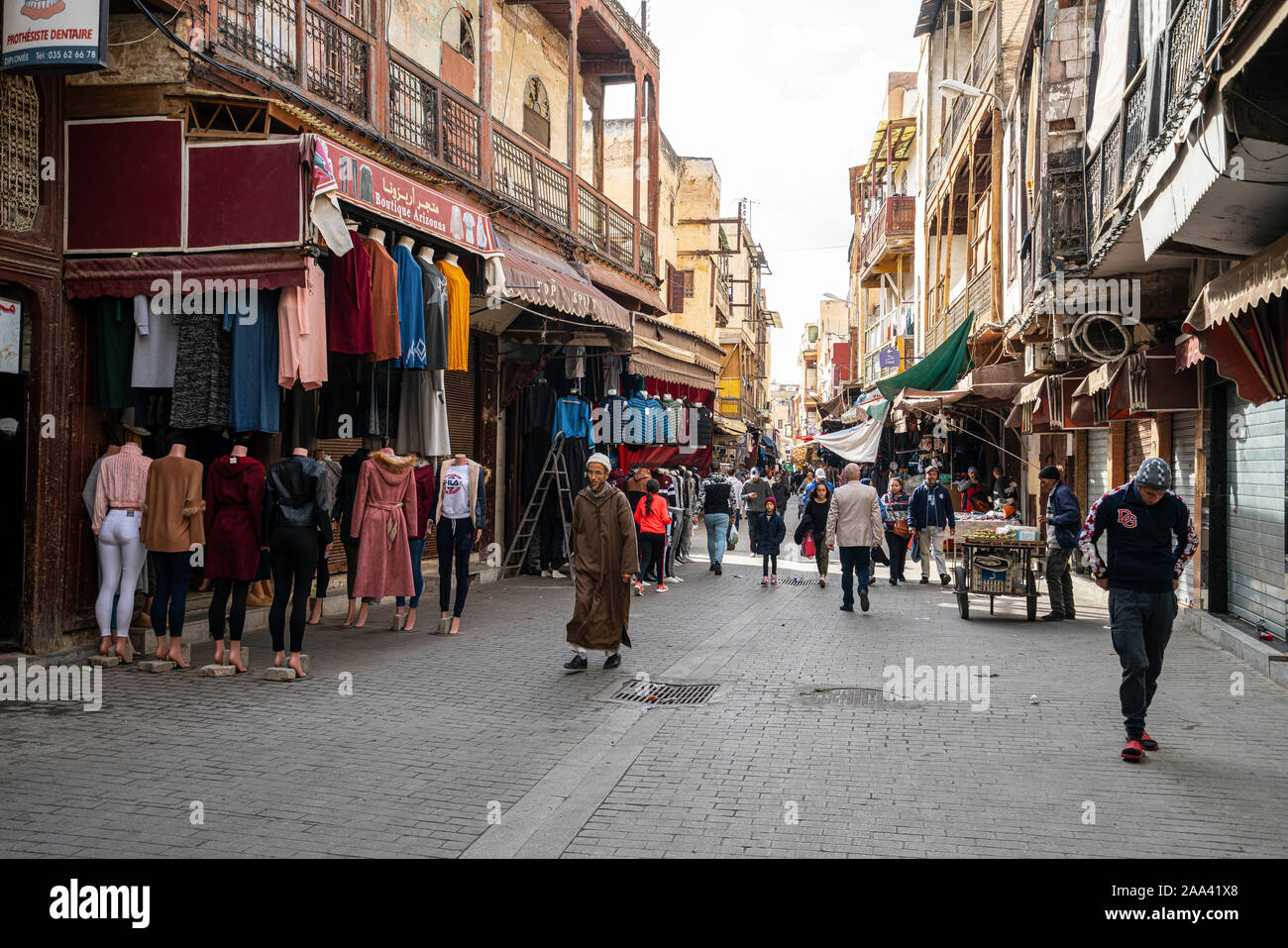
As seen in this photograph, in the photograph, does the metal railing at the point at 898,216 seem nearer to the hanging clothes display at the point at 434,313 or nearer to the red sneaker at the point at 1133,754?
the hanging clothes display at the point at 434,313

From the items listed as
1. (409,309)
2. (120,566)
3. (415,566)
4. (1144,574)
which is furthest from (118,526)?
(1144,574)

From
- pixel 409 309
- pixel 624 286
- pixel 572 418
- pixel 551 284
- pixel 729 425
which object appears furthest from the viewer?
pixel 729 425

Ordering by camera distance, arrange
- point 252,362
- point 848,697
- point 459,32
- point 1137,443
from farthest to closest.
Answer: point 459,32 < point 1137,443 < point 252,362 < point 848,697

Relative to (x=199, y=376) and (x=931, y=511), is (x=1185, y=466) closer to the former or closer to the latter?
(x=931, y=511)

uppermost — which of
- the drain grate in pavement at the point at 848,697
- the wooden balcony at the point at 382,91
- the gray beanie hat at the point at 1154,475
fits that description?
the wooden balcony at the point at 382,91

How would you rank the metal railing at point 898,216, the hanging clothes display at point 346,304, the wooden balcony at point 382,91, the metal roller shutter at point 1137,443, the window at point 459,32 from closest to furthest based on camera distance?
the hanging clothes display at point 346,304 → the wooden balcony at point 382,91 → the metal roller shutter at point 1137,443 → the window at point 459,32 → the metal railing at point 898,216

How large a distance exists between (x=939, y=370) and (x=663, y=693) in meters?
14.5

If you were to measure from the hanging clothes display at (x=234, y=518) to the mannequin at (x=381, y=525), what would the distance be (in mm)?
2097

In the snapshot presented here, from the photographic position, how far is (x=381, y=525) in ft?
33.8

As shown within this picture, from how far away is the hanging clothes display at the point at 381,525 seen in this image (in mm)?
10289

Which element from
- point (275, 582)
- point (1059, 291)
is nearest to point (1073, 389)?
point (1059, 291)

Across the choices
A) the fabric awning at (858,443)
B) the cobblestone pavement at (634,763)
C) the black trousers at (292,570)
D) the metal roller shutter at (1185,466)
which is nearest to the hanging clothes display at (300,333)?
the black trousers at (292,570)

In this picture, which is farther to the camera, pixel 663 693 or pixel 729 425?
pixel 729 425

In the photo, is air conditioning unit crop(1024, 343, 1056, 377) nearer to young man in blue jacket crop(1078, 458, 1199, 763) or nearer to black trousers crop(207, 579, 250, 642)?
young man in blue jacket crop(1078, 458, 1199, 763)
